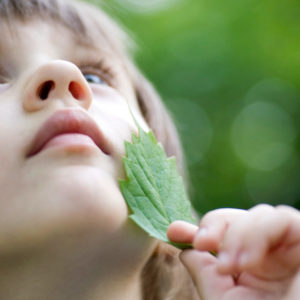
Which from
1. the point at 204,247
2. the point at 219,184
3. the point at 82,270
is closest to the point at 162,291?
the point at 82,270

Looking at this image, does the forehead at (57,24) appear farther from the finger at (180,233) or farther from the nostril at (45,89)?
the finger at (180,233)

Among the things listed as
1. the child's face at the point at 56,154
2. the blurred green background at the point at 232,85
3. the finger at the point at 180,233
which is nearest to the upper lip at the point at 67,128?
the child's face at the point at 56,154

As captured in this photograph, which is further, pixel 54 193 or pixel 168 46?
pixel 168 46

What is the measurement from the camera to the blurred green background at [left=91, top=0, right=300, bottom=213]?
20.2 ft

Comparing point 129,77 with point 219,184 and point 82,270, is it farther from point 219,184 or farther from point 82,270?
point 219,184

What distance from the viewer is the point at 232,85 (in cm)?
641

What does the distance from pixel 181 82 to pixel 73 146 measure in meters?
5.89

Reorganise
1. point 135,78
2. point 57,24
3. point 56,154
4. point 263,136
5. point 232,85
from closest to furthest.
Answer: point 56,154 → point 57,24 → point 135,78 → point 263,136 → point 232,85

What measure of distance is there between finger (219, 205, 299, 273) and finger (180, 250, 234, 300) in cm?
10

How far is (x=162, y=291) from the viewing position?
46.4 inches

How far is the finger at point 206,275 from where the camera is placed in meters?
0.69

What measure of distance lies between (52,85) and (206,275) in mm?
422

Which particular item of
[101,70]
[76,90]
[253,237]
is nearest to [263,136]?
[101,70]

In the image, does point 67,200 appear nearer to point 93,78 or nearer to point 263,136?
point 93,78
